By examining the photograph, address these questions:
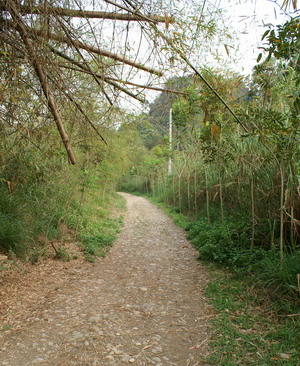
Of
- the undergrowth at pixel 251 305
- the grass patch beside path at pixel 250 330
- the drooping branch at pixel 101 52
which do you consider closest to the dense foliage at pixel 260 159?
the undergrowth at pixel 251 305

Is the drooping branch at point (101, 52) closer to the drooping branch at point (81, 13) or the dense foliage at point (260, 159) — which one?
the drooping branch at point (81, 13)

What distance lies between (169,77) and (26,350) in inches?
128

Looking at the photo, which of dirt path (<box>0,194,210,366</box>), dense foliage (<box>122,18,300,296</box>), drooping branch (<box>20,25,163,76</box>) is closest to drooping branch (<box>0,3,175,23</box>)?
drooping branch (<box>20,25,163,76</box>)

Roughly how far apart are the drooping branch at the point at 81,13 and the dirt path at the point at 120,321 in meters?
3.04

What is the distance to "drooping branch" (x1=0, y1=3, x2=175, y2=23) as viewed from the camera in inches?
115

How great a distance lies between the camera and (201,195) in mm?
9812

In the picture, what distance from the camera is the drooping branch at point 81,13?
2.92 m

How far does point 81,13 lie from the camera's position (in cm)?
327

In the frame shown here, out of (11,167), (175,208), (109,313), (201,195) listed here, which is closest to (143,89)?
(11,167)

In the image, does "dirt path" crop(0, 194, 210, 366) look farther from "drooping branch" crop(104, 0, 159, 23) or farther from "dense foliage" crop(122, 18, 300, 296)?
"drooping branch" crop(104, 0, 159, 23)

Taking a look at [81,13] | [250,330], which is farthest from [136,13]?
[250,330]

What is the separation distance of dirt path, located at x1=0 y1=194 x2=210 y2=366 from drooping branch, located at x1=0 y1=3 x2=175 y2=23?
3.04 meters

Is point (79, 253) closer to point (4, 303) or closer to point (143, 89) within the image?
point (4, 303)

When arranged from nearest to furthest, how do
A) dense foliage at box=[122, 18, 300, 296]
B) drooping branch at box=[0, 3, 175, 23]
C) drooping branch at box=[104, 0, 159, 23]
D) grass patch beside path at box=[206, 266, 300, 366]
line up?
grass patch beside path at box=[206, 266, 300, 366]
drooping branch at box=[104, 0, 159, 23]
drooping branch at box=[0, 3, 175, 23]
dense foliage at box=[122, 18, 300, 296]
